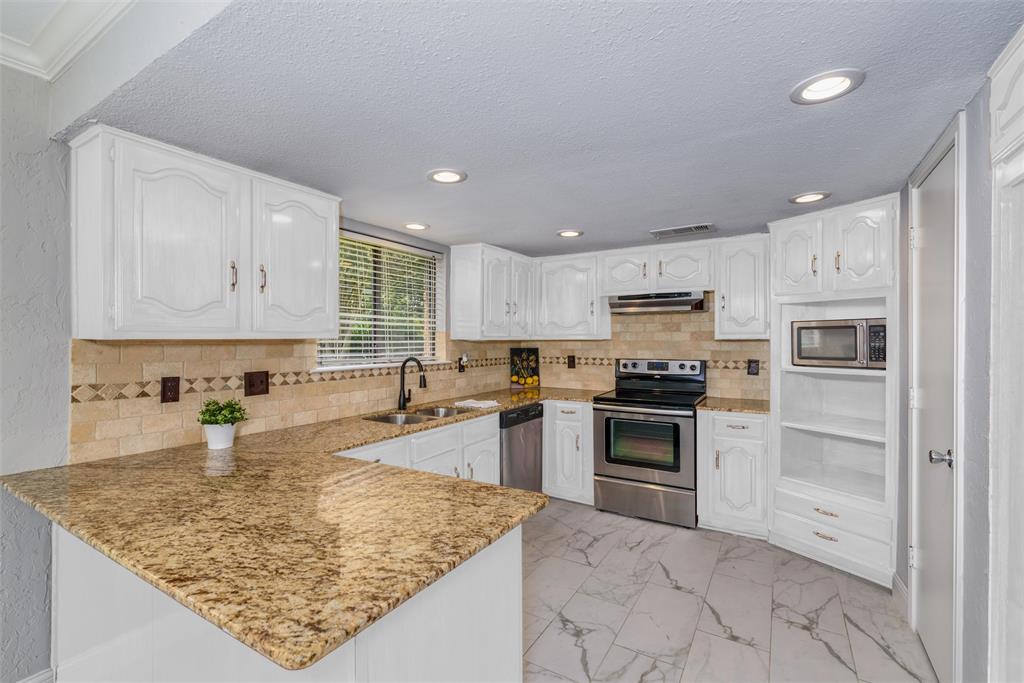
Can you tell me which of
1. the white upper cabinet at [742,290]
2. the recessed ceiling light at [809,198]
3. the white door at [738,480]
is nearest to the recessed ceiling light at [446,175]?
the recessed ceiling light at [809,198]

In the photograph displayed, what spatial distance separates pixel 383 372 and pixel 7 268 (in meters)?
1.90

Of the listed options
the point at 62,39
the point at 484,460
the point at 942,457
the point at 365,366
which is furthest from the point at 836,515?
the point at 62,39

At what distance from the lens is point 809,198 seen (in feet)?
8.58

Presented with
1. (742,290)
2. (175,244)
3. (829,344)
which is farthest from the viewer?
(742,290)

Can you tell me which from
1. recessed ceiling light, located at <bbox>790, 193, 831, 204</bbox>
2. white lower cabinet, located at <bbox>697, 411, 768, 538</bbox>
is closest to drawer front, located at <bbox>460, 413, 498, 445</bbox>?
white lower cabinet, located at <bbox>697, 411, 768, 538</bbox>

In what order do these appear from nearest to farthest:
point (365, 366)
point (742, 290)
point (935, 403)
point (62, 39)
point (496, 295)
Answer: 1. point (62, 39)
2. point (935, 403)
3. point (365, 366)
4. point (742, 290)
5. point (496, 295)

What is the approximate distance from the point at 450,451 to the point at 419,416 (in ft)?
1.20

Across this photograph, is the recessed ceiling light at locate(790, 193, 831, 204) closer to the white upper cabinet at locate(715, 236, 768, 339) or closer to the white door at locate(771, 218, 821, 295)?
the white door at locate(771, 218, 821, 295)

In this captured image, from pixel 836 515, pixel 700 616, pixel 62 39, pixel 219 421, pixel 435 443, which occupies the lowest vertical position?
pixel 700 616

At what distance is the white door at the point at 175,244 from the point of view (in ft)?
5.67

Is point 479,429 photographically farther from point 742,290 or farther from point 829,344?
point 829,344

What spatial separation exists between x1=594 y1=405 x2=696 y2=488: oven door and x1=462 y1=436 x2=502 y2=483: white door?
Answer: 0.82m

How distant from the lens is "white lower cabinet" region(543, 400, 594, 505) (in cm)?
390

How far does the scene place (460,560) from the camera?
1051 millimetres
